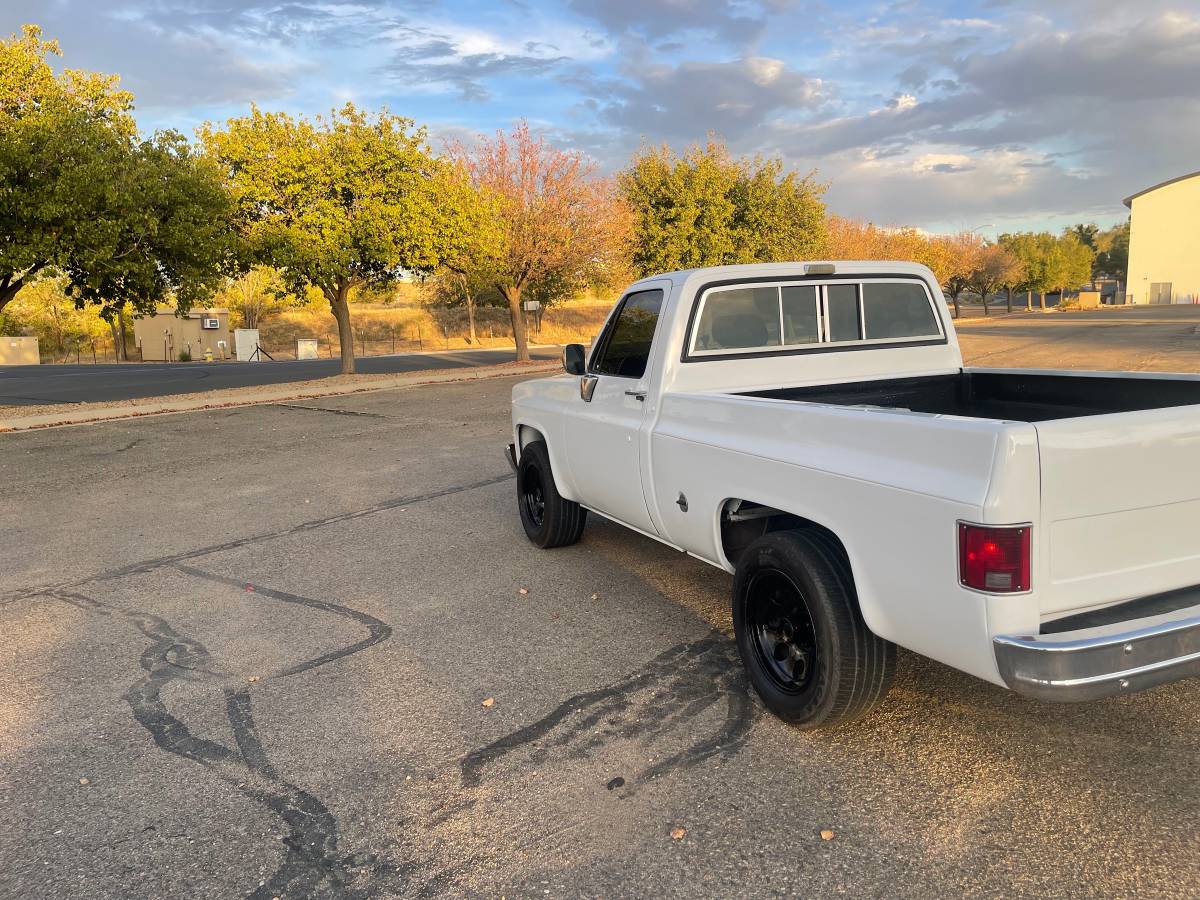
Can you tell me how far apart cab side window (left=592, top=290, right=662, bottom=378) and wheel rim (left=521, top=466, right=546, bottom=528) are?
123 centimetres

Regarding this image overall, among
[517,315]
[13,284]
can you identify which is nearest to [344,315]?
[517,315]

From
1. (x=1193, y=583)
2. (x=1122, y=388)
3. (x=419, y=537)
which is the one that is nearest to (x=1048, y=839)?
(x=1193, y=583)

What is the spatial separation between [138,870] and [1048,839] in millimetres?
2865

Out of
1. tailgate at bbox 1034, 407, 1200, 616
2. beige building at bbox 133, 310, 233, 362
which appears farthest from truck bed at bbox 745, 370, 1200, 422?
beige building at bbox 133, 310, 233, 362

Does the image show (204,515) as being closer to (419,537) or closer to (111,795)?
(419,537)

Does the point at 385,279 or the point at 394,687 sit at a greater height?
the point at 385,279

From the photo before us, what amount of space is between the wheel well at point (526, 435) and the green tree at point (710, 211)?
27288mm

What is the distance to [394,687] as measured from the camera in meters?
4.04

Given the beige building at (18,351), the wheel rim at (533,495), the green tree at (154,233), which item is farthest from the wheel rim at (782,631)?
the beige building at (18,351)

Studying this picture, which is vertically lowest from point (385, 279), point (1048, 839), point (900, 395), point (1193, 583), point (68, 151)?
point (1048, 839)

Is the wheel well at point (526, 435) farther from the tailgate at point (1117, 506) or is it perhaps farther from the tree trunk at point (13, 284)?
the tree trunk at point (13, 284)

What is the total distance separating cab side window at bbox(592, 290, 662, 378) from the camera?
15.9 ft

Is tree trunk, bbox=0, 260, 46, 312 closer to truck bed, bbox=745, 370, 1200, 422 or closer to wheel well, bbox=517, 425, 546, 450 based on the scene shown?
wheel well, bbox=517, 425, 546, 450

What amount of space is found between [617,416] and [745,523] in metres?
1.18
